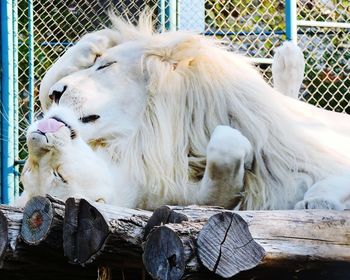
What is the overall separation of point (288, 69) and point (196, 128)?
1.39 m

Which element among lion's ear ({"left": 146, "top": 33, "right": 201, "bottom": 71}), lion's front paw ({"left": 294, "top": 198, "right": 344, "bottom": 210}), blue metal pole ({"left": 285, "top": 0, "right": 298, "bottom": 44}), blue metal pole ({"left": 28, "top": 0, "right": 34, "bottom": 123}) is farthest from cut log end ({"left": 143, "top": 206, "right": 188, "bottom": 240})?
blue metal pole ({"left": 285, "top": 0, "right": 298, "bottom": 44})

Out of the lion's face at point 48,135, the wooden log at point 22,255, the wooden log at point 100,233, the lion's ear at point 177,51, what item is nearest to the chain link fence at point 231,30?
the lion's ear at point 177,51

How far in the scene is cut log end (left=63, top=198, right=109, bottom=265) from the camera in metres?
2.59

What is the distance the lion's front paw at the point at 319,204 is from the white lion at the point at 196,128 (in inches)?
0.5

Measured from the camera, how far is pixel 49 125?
315 cm

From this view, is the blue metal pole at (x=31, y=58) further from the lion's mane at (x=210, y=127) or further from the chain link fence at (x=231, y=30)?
the lion's mane at (x=210, y=127)

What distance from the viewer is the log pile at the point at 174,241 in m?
2.42

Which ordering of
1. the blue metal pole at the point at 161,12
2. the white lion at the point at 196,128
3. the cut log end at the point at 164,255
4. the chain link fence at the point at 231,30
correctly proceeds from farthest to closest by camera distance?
the chain link fence at the point at 231,30, the blue metal pole at the point at 161,12, the white lion at the point at 196,128, the cut log end at the point at 164,255

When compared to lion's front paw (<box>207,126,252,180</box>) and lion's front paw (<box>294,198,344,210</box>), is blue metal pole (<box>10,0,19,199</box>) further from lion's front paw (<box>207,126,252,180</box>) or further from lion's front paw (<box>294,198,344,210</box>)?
lion's front paw (<box>294,198,344,210</box>)

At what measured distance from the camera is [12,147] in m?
6.14

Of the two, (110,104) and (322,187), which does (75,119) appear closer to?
(110,104)

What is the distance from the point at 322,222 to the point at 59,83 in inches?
51.7

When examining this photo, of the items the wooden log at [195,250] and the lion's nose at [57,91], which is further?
the lion's nose at [57,91]

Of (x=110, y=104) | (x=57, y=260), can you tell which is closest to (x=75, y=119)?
(x=110, y=104)
